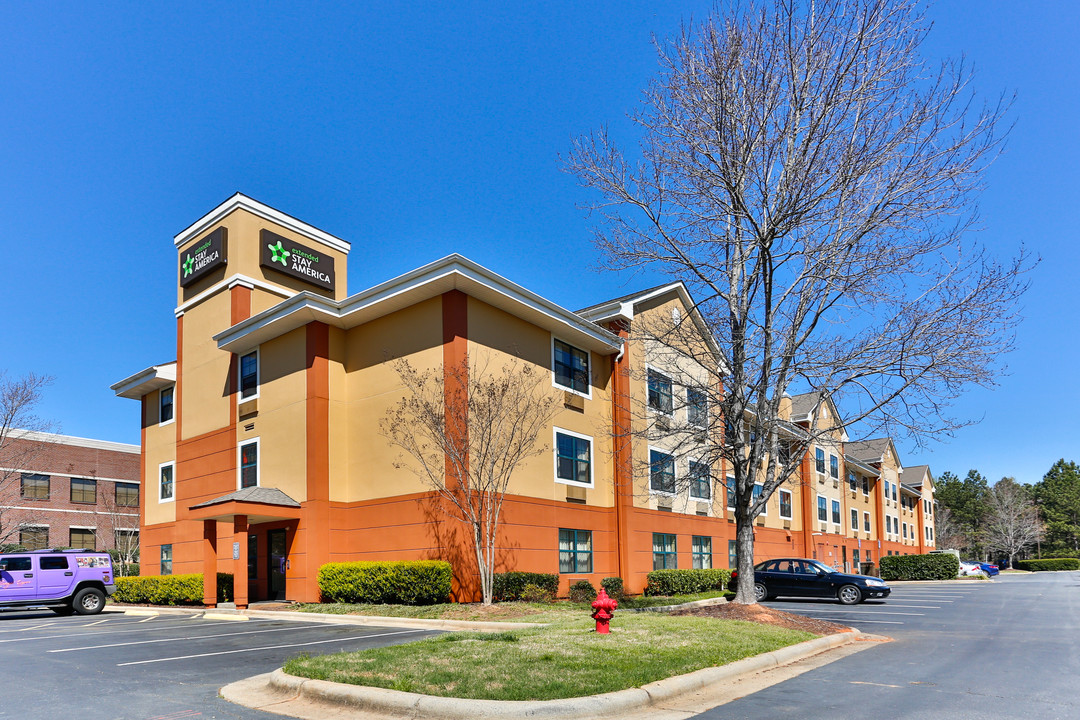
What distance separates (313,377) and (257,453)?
14.3ft

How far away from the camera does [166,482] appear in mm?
32875

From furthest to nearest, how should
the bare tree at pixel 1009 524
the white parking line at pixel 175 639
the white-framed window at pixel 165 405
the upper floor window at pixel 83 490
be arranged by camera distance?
1. the bare tree at pixel 1009 524
2. the upper floor window at pixel 83 490
3. the white-framed window at pixel 165 405
4. the white parking line at pixel 175 639

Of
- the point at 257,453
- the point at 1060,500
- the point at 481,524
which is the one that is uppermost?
the point at 257,453

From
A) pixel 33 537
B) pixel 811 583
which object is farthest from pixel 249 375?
pixel 33 537

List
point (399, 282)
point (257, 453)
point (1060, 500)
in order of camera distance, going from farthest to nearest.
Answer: point (1060, 500), point (257, 453), point (399, 282)

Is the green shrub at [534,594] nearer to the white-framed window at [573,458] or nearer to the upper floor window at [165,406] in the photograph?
the white-framed window at [573,458]

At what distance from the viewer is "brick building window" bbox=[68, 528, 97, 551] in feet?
162

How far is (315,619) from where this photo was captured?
20.0 meters

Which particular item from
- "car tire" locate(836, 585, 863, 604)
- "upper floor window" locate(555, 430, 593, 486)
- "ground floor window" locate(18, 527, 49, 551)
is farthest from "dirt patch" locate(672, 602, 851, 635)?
"ground floor window" locate(18, 527, 49, 551)

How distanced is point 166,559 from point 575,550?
58.3 ft

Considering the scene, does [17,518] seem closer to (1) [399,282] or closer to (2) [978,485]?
(1) [399,282]

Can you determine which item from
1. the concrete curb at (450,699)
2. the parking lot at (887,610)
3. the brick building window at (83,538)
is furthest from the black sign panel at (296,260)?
the brick building window at (83,538)

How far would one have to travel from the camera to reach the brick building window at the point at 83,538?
4941 centimetres

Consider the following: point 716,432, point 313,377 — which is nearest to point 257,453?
point 313,377
